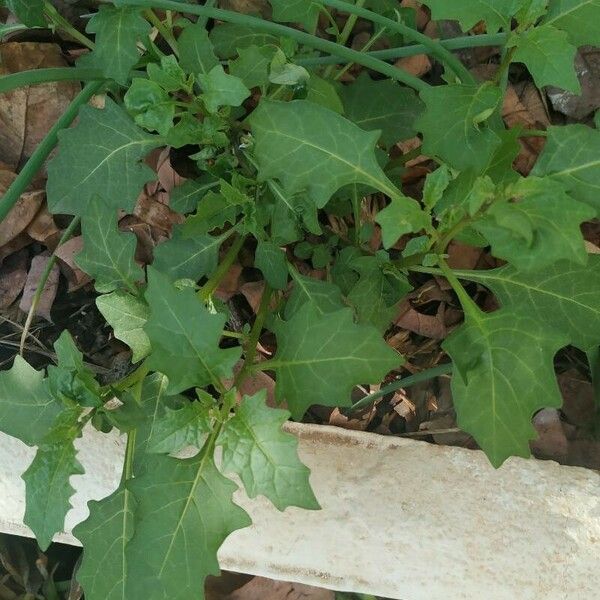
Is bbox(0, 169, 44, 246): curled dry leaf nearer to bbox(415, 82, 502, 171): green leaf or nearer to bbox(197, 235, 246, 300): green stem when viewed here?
bbox(197, 235, 246, 300): green stem

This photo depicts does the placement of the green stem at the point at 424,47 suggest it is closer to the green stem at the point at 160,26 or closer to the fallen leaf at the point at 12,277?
the green stem at the point at 160,26

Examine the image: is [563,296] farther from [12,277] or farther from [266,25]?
[12,277]

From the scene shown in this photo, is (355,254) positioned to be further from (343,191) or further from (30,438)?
(30,438)

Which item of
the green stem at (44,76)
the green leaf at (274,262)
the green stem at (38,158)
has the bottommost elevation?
the green leaf at (274,262)

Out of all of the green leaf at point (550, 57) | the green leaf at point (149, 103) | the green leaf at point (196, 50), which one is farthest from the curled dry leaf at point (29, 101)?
the green leaf at point (550, 57)

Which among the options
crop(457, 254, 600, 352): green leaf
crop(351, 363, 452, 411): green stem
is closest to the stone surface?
crop(351, 363, 452, 411): green stem

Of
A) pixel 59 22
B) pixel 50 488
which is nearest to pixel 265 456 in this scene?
pixel 50 488

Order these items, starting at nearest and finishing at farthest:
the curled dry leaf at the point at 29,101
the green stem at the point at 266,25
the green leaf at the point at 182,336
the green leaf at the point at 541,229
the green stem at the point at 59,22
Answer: the green leaf at the point at 541,229, the green leaf at the point at 182,336, the green stem at the point at 266,25, the green stem at the point at 59,22, the curled dry leaf at the point at 29,101
